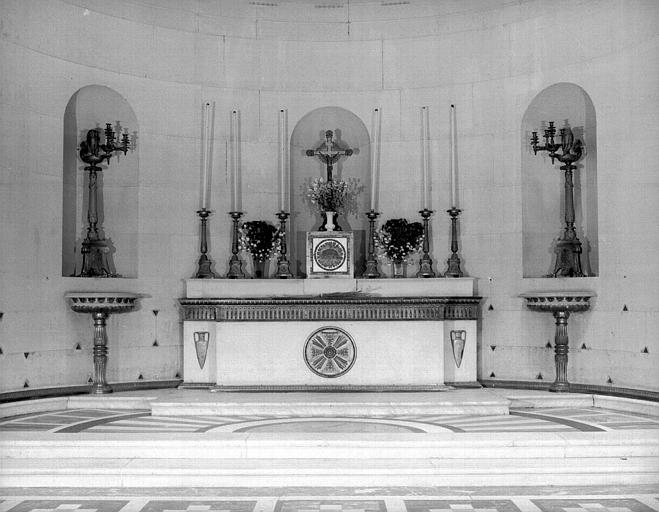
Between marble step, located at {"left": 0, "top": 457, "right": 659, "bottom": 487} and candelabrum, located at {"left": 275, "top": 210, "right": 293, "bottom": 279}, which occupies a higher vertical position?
candelabrum, located at {"left": 275, "top": 210, "right": 293, "bottom": 279}

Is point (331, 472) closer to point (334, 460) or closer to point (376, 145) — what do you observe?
point (334, 460)

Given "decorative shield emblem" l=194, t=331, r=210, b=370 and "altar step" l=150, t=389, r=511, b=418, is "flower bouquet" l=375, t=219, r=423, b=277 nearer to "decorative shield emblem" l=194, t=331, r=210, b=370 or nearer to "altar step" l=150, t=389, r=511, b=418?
"altar step" l=150, t=389, r=511, b=418

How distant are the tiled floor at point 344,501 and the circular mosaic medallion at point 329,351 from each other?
4.02m

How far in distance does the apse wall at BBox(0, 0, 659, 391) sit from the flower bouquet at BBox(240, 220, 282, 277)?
611 millimetres

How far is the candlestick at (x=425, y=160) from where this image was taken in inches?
501

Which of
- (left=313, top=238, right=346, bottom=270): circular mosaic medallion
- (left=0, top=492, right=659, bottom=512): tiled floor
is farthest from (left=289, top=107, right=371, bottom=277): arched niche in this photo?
(left=0, top=492, right=659, bottom=512): tiled floor

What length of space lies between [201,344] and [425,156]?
12.9 feet

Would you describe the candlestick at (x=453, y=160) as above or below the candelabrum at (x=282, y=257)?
above

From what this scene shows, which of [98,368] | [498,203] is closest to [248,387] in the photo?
[98,368]

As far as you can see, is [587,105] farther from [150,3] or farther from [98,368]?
[98,368]

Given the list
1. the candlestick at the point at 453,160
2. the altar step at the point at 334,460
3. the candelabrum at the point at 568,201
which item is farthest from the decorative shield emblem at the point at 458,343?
the altar step at the point at 334,460

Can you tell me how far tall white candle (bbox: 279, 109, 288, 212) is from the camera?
12819 mm

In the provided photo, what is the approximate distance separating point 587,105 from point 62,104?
21.8 feet

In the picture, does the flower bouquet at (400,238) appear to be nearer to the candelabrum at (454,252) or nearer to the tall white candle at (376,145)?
the candelabrum at (454,252)
